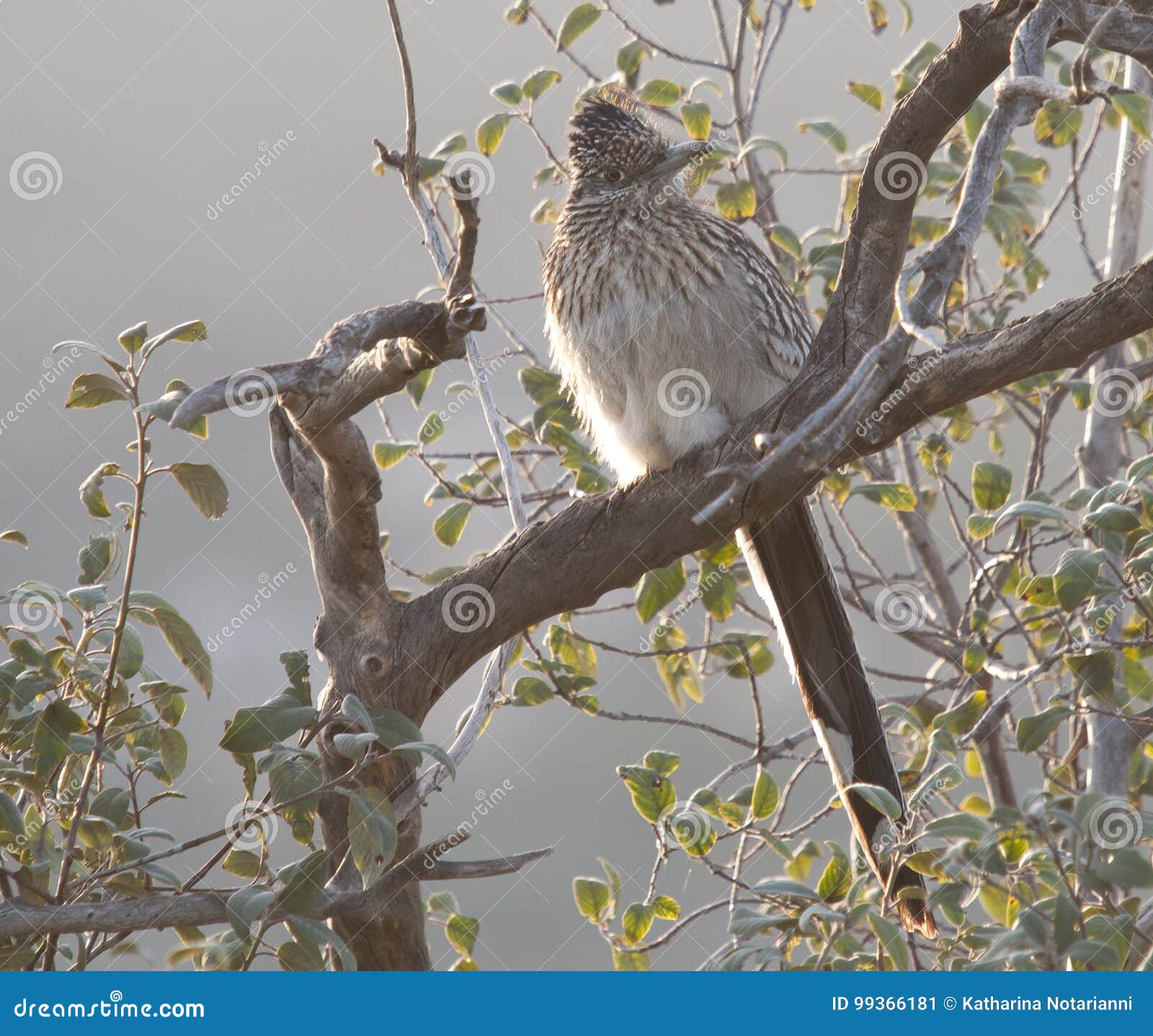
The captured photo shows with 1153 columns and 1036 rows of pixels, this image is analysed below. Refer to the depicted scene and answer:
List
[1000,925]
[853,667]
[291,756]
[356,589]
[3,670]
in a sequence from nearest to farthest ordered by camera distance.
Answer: [291,756]
[3,670]
[1000,925]
[356,589]
[853,667]

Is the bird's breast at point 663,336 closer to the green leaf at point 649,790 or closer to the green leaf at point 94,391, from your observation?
the green leaf at point 649,790

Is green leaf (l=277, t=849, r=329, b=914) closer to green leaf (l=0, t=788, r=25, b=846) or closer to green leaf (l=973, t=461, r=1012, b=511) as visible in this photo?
green leaf (l=0, t=788, r=25, b=846)

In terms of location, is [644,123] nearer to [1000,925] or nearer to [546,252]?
[546,252]

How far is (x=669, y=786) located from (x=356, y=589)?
735mm

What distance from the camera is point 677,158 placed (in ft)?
9.37

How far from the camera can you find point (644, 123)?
9.78 ft

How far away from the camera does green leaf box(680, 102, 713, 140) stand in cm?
293

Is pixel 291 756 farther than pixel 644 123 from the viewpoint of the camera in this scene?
No

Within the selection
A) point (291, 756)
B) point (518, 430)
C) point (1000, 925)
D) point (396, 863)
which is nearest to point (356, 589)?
point (396, 863)

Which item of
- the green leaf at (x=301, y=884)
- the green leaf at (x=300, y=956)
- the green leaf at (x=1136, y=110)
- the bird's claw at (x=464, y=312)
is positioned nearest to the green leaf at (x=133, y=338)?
the bird's claw at (x=464, y=312)

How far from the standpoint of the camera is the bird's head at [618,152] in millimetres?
2871

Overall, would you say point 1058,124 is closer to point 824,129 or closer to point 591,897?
point 824,129

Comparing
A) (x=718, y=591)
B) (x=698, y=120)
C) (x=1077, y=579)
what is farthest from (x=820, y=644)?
(x=698, y=120)

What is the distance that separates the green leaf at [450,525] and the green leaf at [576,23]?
1.18 meters
